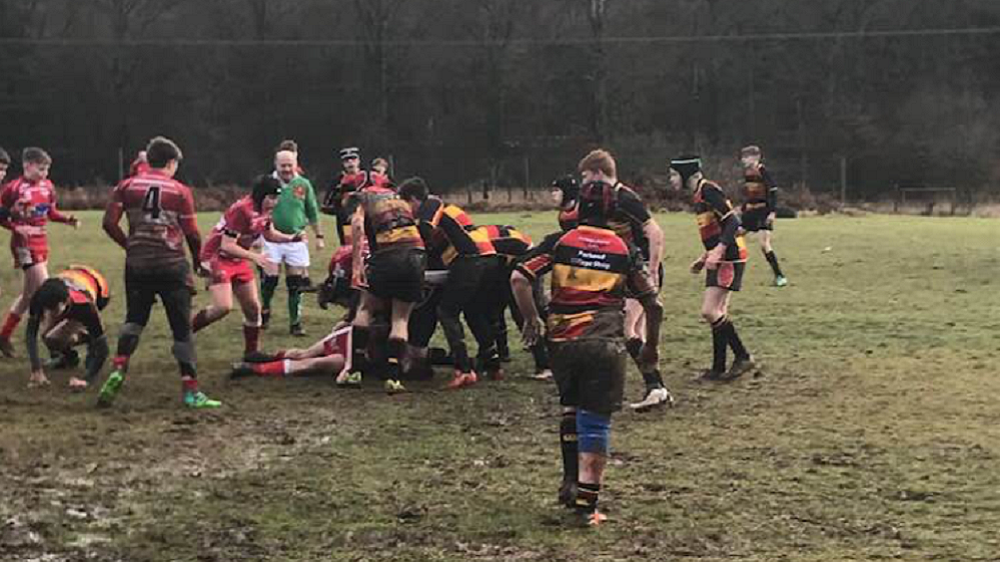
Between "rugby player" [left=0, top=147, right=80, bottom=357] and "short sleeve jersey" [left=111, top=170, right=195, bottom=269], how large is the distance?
8.74ft

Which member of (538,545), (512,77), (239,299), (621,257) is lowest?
(538,545)

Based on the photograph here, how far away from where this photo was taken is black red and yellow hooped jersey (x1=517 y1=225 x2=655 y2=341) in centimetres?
589

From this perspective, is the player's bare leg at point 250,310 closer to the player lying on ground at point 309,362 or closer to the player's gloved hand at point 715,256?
the player lying on ground at point 309,362

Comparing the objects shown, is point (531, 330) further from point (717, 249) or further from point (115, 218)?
point (115, 218)

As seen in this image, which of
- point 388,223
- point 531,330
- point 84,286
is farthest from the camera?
point 84,286

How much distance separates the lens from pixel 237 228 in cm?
994

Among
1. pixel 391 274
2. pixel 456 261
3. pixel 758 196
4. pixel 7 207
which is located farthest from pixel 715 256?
pixel 758 196

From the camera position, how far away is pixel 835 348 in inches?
435

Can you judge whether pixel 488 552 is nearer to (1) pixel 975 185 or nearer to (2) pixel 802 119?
(1) pixel 975 185

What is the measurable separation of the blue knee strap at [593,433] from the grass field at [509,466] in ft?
1.27

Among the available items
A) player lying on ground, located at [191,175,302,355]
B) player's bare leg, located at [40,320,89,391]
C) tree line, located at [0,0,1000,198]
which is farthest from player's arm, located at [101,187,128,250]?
tree line, located at [0,0,1000,198]

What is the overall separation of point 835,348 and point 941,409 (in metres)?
2.79

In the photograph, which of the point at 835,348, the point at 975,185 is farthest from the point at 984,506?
the point at 975,185

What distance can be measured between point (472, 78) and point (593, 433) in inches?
2266
